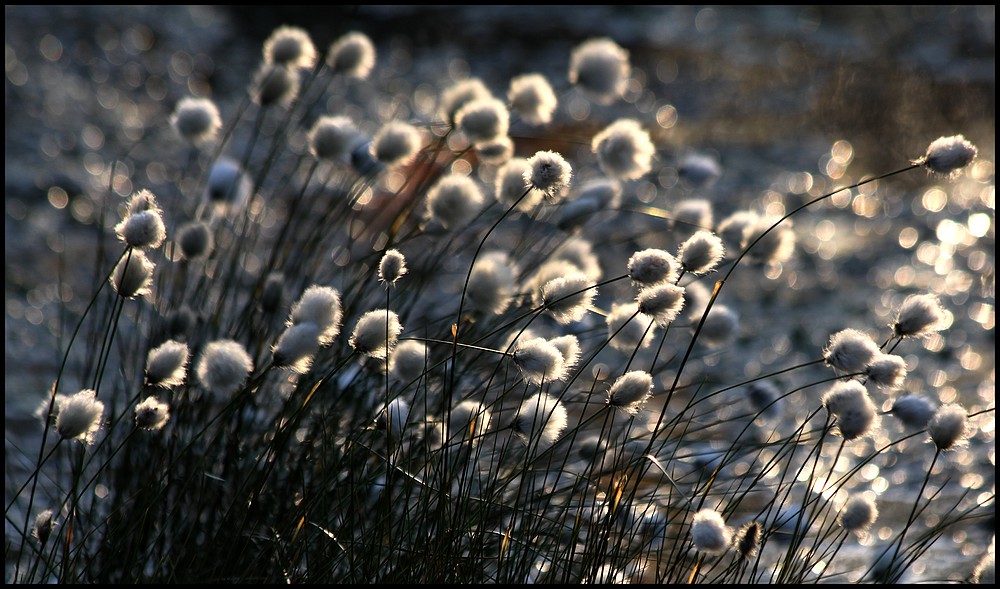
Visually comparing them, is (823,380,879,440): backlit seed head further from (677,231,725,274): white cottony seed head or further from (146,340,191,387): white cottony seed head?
(146,340,191,387): white cottony seed head

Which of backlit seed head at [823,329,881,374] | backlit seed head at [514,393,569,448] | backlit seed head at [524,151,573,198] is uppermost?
backlit seed head at [524,151,573,198]

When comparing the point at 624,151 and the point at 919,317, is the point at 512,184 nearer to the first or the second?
the point at 624,151

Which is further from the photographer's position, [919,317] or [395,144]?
[395,144]

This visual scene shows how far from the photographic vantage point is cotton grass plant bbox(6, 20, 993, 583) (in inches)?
51.8

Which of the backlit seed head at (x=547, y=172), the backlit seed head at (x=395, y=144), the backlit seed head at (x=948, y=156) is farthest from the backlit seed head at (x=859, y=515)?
the backlit seed head at (x=395, y=144)

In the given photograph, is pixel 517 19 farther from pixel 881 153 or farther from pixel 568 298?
pixel 568 298

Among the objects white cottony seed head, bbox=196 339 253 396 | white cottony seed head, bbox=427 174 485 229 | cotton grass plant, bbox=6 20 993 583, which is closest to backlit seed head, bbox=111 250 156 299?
cotton grass plant, bbox=6 20 993 583

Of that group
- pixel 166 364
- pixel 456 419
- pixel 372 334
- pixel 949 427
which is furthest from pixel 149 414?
pixel 949 427

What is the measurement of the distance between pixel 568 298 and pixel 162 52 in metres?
5.58

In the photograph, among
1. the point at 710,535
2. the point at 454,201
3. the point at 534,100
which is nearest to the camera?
the point at 710,535

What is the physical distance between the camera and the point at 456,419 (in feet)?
4.87

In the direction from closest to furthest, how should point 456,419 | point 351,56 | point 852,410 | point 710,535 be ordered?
point 710,535
point 852,410
point 456,419
point 351,56

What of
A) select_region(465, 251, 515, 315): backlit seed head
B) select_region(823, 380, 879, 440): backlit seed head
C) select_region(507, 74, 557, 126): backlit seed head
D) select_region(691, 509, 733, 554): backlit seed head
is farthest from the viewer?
select_region(507, 74, 557, 126): backlit seed head

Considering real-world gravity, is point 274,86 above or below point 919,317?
above
